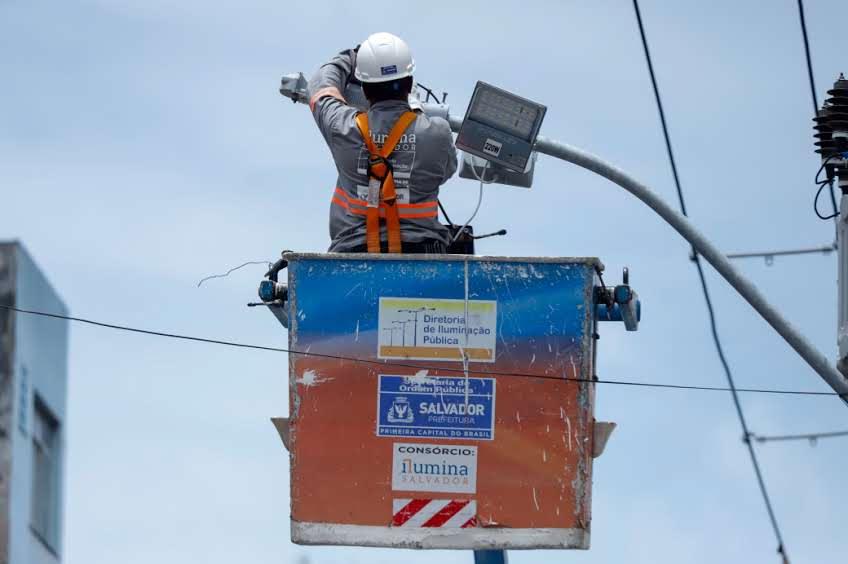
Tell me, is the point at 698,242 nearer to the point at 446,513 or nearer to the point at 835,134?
the point at 835,134

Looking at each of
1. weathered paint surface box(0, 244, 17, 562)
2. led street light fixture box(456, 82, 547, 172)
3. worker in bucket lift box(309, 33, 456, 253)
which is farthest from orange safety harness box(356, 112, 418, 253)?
weathered paint surface box(0, 244, 17, 562)

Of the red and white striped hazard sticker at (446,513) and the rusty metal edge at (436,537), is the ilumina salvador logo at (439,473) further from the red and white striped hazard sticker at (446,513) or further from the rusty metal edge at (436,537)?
the rusty metal edge at (436,537)

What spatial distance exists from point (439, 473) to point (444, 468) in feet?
0.13

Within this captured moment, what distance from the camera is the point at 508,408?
38.8ft

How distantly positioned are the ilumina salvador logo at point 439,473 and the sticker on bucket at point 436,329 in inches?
23.7

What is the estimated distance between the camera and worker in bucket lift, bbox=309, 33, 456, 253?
12.3 m

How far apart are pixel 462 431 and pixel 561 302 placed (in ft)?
3.00

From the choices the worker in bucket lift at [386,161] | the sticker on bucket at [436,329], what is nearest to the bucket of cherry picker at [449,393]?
the sticker on bucket at [436,329]

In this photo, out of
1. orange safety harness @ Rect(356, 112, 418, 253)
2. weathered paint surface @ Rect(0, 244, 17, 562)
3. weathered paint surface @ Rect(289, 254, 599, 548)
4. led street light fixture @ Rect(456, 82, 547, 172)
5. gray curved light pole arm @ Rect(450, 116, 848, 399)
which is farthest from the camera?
weathered paint surface @ Rect(0, 244, 17, 562)

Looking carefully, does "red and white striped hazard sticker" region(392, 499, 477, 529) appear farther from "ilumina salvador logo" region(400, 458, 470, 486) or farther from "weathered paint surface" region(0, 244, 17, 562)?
"weathered paint surface" region(0, 244, 17, 562)

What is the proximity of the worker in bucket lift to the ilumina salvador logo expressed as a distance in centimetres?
128

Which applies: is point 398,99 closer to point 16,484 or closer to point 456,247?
point 456,247

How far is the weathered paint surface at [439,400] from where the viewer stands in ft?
38.7

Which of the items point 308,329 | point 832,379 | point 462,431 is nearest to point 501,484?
point 462,431
